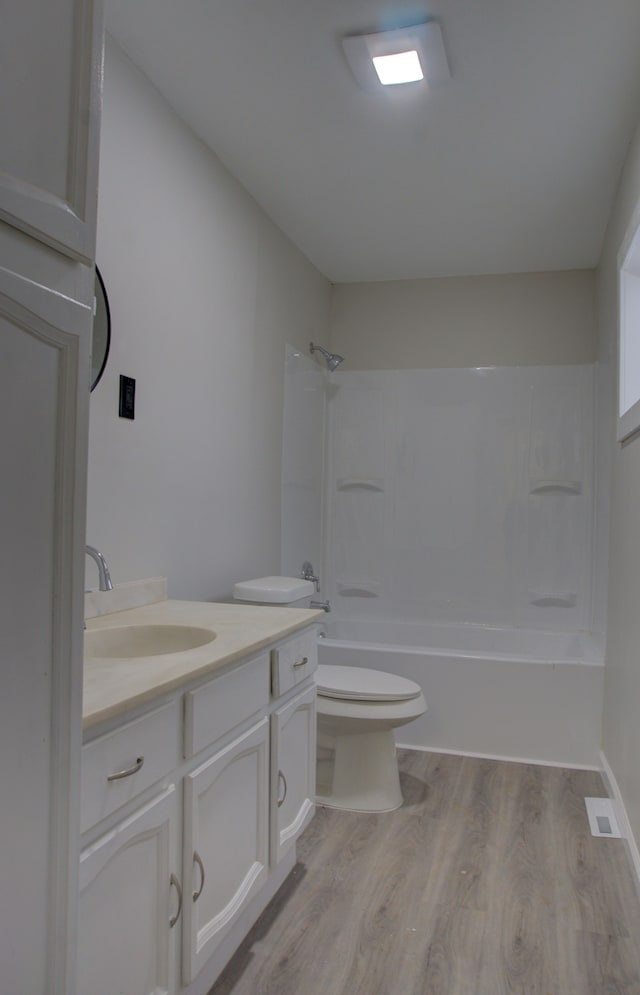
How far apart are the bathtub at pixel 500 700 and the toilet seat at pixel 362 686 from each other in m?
0.44

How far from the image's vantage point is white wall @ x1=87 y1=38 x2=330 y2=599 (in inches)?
83.7

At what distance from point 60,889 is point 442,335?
3.83m

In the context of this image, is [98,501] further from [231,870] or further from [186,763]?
[231,870]

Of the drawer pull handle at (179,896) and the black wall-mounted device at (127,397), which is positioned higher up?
the black wall-mounted device at (127,397)

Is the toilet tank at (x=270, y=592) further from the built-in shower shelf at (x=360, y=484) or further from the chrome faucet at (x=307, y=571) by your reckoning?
the built-in shower shelf at (x=360, y=484)

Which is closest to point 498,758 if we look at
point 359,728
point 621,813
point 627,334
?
point 621,813

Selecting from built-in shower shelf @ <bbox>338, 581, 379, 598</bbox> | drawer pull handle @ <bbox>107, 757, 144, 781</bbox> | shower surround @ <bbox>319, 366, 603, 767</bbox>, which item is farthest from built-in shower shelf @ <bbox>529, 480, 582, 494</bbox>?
drawer pull handle @ <bbox>107, 757, 144, 781</bbox>

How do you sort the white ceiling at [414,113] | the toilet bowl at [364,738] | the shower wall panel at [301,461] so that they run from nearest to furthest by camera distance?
the white ceiling at [414,113]
the toilet bowl at [364,738]
the shower wall panel at [301,461]

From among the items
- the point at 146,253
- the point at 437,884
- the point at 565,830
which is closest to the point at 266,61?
the point at 146,253

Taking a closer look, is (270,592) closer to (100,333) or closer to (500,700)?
(100,333)

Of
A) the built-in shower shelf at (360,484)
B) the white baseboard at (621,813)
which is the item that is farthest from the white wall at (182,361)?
the white baseboard at (621,813)

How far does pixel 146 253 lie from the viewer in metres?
2.29

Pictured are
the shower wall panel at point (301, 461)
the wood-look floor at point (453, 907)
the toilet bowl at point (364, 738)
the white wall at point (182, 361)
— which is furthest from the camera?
the shower wall panel at point (301, 461)

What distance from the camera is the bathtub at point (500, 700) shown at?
10.3 ft
